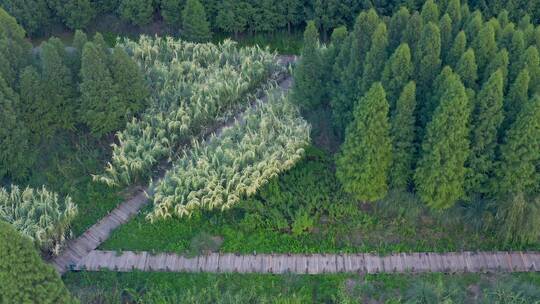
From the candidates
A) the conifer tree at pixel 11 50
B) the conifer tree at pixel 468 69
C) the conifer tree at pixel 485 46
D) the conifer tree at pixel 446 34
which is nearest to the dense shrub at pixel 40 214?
the conifer tree at pixel 11 50

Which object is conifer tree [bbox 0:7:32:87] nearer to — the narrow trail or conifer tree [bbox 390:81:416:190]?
the narrow trail

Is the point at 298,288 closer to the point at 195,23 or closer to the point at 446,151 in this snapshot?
the point at 446,151

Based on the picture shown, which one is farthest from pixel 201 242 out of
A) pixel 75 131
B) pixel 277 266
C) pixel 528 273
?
pixel 528 273

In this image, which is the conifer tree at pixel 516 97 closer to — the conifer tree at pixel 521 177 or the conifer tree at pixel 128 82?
the conifer tree at pixel 521 177

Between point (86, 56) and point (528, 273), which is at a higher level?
point (86, 56)

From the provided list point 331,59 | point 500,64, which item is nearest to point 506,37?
point 500,64

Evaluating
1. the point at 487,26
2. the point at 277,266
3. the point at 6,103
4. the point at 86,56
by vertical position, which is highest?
the point at 487,26

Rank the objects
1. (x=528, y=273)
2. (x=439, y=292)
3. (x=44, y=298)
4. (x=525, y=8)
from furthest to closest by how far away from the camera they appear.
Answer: (x=525, y=8), (x=528, y=273), (x=439, y=292), (x=44, y=298)

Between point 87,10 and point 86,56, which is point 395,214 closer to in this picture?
point 86,56
